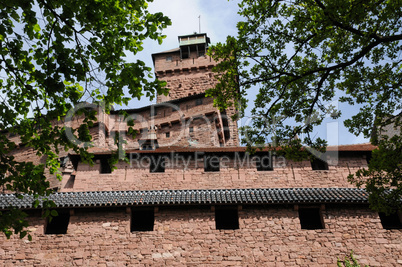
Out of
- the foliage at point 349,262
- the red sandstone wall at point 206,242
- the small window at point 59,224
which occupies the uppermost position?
the small window at point 59,224

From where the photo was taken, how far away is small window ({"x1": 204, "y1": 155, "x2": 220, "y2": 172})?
622 inches

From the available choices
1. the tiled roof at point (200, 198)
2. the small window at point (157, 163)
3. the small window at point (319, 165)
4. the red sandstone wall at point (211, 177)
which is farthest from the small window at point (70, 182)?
the small window at point (319, 165)

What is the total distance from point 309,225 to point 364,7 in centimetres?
834

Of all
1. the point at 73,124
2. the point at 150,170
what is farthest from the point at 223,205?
the point at 73,124

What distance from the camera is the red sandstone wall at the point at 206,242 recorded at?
37.4ft

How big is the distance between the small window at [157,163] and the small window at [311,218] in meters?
6.57

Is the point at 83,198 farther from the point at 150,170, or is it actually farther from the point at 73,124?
the point at 73,124

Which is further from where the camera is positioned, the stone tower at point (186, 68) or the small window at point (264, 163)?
the stone tower at point (186, 68)

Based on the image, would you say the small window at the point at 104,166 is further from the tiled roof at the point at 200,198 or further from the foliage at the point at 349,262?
the foliage at the point at 349,262

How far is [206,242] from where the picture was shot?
11852mm

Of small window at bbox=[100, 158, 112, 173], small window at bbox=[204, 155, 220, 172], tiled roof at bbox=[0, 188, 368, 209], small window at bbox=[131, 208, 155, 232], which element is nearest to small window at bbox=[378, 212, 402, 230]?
tiled roof at bbox=[0, 188, 368, 209]

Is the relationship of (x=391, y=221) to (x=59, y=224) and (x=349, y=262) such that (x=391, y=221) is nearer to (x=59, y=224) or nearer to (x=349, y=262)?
(x=349, y=262)

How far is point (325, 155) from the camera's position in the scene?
1574 centimetres

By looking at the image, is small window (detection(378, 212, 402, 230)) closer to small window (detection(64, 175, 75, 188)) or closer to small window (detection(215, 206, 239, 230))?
small window (detection(215, 206, 239, 230))
